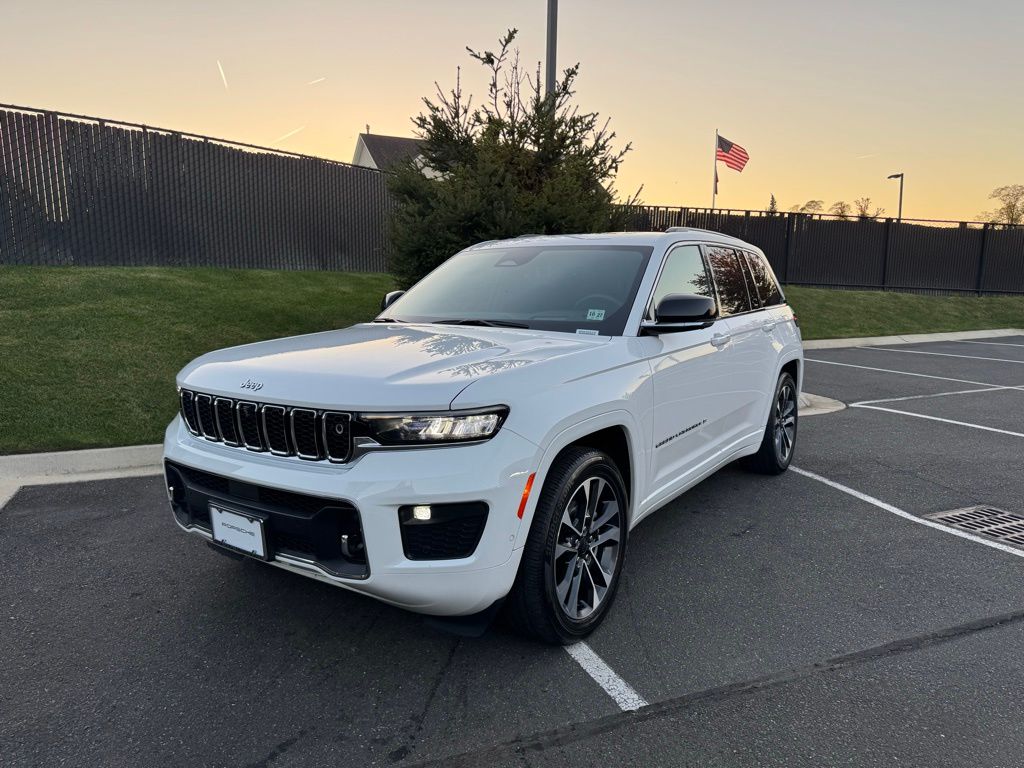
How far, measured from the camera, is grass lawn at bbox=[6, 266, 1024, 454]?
21.7ft

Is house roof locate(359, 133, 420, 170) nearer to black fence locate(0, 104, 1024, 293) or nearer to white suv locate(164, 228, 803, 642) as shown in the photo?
black fence locate(0, 104, 1024, 293)

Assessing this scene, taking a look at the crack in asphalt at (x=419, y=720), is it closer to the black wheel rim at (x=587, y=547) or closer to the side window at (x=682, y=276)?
the black wheel rim at (x=587, y=547)

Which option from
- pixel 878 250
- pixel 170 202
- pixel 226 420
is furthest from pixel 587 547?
pixel 878 250

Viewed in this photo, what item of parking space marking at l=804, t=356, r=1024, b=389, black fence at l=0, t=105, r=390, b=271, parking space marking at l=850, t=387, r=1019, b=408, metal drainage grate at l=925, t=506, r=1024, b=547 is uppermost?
black fence at l=0, t=105, r=390, b=271

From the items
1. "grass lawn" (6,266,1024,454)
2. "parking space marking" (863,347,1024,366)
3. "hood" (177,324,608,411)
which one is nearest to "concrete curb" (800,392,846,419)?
"hood" (177,324,608,411)

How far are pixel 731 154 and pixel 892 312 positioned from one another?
6993mm

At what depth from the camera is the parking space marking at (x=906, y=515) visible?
4.33 m

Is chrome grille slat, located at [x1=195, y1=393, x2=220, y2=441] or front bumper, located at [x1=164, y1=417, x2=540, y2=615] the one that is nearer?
front bumper, located at [x1=164, y1=417, x2=540, y2=615]

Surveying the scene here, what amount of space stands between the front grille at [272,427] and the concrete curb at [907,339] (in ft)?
50.3

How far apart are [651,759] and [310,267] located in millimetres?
14636

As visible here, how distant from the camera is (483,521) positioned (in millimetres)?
2525

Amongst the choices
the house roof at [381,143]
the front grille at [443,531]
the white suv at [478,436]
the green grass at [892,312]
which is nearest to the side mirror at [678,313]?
the white suv at [478,436]

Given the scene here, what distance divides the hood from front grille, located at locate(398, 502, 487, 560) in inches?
14.7

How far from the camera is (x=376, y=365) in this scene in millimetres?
2848
